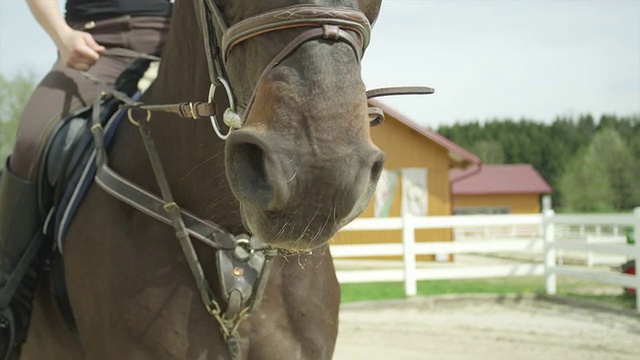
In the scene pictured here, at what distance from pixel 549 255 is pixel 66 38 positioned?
11.6 metres

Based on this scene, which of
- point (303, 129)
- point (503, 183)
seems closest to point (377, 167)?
point (303, 129)

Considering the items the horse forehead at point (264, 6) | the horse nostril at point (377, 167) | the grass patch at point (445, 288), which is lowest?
the grass patch at point (445, 288)

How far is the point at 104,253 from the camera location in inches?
96.6

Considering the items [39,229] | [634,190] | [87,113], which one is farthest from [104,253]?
[634,190]

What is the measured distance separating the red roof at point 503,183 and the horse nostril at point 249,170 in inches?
2008

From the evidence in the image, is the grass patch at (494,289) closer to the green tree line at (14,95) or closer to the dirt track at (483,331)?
the dirt track at (483,331)

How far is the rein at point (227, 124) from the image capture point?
167 centimetres

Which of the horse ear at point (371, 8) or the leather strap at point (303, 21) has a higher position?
the horse ear at point (371, 8)

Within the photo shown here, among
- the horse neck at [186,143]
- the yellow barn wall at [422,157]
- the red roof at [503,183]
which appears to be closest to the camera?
the horse neck at [186,143]

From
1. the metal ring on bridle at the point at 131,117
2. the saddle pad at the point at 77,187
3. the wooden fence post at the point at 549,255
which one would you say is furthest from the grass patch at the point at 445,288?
the metal ring on bridle at the point at 131,117

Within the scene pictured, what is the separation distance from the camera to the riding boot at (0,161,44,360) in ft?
9.28

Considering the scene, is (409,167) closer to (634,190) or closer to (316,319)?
(316,319)

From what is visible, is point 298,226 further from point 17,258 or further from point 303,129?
point 17,258

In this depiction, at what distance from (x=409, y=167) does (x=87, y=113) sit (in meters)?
26.3
